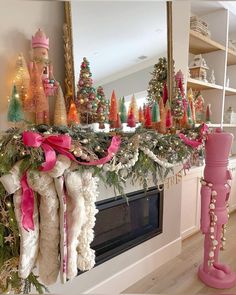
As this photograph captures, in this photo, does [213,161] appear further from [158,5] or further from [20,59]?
[20,59]

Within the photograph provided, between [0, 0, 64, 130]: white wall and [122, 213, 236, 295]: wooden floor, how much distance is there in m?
1.59

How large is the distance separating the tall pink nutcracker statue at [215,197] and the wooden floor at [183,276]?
9 cm

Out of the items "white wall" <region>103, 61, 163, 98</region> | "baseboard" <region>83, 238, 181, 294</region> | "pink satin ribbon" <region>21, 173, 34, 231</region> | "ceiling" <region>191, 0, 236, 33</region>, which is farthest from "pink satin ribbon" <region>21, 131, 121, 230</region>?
"ceiling" <region>191, 0, 236, 33</region>

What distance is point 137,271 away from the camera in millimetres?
1832

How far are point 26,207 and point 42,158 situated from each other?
0.22m

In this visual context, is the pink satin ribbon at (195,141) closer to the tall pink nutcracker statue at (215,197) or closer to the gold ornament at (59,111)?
the tall pink nutcracker statue at (215,197)

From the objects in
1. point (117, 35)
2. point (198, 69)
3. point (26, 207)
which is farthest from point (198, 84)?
point (26, 207)

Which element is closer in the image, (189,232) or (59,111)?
(59,111)

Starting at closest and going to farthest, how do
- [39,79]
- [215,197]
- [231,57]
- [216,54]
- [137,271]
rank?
[39,79], [215,197], [137,271], [216,54], [231,57]

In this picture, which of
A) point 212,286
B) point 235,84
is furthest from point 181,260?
point 235,84

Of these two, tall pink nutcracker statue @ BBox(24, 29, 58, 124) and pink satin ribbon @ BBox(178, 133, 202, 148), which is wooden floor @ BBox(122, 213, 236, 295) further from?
tall pink nutcracker statue @ BBox(24, 29, 58, 124)

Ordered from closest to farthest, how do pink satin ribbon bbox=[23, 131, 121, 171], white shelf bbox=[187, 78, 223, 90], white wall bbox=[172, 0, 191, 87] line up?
pink satin ribbon bbox=[23, 131, 121, 171] < white wall bbox=[172, 0, 191, 87] < white shelf bbox=[187, 78, 223, 90]

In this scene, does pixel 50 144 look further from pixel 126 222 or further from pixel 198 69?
pixel 198 69

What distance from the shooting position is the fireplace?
161 cm
